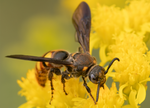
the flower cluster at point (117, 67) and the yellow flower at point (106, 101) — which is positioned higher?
the flower cluster at point (117, 67)

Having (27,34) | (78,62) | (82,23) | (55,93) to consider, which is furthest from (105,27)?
(27,34)

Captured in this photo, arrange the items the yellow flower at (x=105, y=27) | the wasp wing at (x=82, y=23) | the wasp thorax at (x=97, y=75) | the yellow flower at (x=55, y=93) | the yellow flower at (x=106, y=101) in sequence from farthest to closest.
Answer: the yellow flower at (x=105, y=27) < the wasp wing at (x=82, y=23) < the yellow flower at (x=55, y=93) < the yellow flower at (x=106, y=101) < the wasp thorax at (x=97, y=75)

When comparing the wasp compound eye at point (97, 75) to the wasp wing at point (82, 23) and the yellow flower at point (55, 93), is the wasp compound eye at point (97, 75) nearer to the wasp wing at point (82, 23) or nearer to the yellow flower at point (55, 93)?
the yellow flower at point (55, 93)

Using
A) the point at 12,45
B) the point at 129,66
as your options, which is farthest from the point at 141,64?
the point at 12,45

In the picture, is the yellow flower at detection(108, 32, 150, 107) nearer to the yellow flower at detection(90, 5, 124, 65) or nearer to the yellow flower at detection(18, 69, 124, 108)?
the yellow flower at detection(18, 69, 124, 108)

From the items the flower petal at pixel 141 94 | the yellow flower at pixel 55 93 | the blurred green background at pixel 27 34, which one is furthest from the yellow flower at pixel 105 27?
the blurred green background at pixel 27 34

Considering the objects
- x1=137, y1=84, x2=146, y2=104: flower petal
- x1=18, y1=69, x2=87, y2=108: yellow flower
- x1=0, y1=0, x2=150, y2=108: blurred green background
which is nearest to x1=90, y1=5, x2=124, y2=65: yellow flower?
x1=18, y1=69, x2=87, y2=108: yellow flower

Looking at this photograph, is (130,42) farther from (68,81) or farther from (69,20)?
(69,20)
